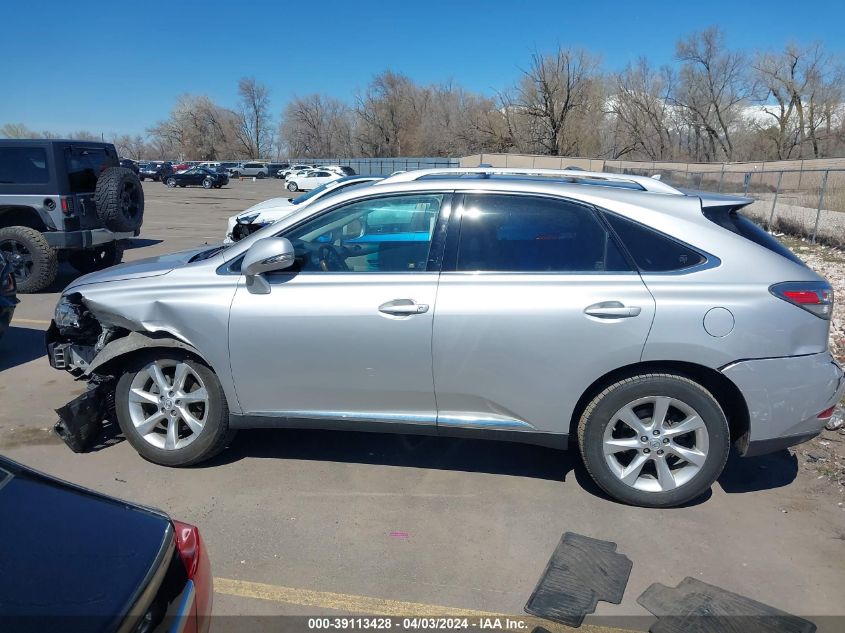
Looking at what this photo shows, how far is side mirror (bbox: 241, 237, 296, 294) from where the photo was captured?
351 centimetres

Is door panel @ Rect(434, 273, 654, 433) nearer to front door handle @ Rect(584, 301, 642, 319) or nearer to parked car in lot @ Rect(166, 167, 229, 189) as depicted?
front door handle @ Rect(584, 301, 642, 319)

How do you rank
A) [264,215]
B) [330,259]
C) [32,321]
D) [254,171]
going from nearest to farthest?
[330,259] → [32,321] → [264,215] → [254,171]

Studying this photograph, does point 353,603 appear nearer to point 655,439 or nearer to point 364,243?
point 655,439

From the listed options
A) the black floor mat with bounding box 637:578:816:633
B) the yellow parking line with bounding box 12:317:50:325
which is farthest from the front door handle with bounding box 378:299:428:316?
the yellow parking line with bounding box 12:317:50:325

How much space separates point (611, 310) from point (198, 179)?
1942 inches

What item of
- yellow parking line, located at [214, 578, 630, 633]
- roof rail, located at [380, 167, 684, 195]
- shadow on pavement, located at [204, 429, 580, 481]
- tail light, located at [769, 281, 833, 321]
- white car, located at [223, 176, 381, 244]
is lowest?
yellow parking line, located at [214, 578, 630, 633]

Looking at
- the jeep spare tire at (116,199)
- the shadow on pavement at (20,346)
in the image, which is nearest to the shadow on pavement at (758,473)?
the shadow on pavement at (20,346)

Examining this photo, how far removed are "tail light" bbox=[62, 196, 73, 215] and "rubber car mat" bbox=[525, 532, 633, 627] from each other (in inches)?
346

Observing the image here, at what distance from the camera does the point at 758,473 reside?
13.3 ft

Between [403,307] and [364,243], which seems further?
[364,243]

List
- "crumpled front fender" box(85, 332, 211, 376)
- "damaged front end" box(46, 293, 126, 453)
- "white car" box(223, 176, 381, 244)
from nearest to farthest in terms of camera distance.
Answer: "crumpled front fender" box(85, 332, 211, 376)
"damaged front end" box(46, 293, 126, 453)
"white car" box(223, 176, 381, 244)

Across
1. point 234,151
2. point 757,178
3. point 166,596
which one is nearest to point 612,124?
point 757,178

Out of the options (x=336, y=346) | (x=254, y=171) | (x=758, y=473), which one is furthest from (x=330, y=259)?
(x=254, y=171)

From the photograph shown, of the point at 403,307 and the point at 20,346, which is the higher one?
the point at 403,307
